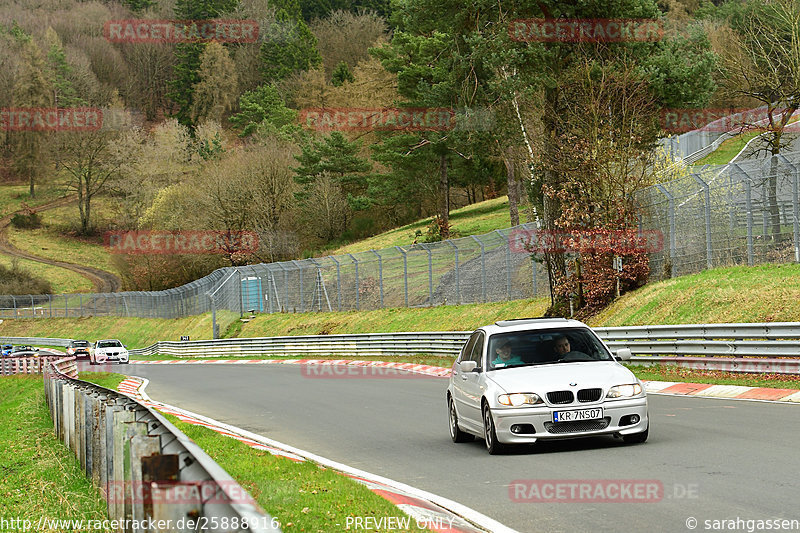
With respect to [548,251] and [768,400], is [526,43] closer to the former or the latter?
[548,251]

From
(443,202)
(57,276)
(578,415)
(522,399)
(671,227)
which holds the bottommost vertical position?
(578,415)

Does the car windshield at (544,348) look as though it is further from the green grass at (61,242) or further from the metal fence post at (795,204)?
the green grass at (61,242)

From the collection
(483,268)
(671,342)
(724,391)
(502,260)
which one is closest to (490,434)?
(724,391)

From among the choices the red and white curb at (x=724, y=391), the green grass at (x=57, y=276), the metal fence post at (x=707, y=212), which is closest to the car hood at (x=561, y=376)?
the red and white curb at (x=724, y=391)

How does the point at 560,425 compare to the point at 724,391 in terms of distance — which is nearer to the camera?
the point at 560,425

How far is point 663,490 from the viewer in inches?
325

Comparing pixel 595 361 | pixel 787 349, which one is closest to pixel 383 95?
pixel 787 349

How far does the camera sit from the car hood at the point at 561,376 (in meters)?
11.0

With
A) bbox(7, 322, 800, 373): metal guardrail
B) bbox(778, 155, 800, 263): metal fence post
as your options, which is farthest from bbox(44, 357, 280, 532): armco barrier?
bbox(778, 155, 800, 263): metal fence post

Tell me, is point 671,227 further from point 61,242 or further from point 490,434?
point 61,242

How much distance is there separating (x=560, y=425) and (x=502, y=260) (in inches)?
995

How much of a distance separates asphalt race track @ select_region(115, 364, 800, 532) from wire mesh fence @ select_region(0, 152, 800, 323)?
8.25 metres

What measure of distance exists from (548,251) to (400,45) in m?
44.8

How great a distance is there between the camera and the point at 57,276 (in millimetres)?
101562
